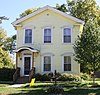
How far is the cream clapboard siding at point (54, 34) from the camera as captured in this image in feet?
107

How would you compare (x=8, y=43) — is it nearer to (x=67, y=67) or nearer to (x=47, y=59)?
(x=47, y=59)

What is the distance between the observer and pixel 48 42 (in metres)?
33.1

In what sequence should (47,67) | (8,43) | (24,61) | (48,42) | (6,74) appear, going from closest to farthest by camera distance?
(6,74) < (47,67) < (48,42) < (24,61) < (8,43)

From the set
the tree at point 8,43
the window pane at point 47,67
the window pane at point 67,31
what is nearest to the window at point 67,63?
the window pane at point 47,67

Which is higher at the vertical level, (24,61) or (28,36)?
(28,36)

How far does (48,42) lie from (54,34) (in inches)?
49.0

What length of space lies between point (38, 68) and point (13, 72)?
10.1 feet

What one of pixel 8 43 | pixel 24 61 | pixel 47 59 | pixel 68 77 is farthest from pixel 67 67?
pixel 8 43

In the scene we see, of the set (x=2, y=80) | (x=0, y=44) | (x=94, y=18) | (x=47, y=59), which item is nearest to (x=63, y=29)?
(x=47, y=59)

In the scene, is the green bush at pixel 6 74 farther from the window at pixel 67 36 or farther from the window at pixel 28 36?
the window at pixel 67 36

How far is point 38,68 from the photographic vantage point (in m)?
32.8

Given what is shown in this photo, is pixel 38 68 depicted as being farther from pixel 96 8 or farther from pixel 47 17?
pixel 96 8

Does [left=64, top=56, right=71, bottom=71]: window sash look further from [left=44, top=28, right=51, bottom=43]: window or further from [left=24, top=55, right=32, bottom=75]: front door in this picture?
[left=24, top=55, right=32, bottom=75]: front door

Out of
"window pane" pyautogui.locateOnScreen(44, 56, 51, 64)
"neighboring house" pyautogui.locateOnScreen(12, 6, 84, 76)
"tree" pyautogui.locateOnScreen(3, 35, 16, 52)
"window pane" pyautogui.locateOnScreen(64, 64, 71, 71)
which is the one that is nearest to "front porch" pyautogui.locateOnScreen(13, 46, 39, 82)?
"neighboring house" pyautogui.locateOnScreen(12, 6, 84, 76)
